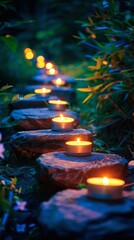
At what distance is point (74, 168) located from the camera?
8.07 feet

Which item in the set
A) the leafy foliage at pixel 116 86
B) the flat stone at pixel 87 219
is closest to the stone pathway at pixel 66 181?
the flat stone at pixel 87 219

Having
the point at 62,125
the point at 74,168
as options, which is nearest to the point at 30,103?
the point at 62,125

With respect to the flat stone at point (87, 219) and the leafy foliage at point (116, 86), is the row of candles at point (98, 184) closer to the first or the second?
the flat stone at point (87, 219)

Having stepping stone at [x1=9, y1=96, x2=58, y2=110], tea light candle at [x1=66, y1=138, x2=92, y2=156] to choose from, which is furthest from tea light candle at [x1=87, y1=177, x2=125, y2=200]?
stepping stone at [x1=9, y1=96, x2=58, y2=110]

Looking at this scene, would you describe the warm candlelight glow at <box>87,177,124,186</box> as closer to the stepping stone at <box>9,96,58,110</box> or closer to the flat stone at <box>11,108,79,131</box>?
the flat stone at <box>11,108,79,131</box>

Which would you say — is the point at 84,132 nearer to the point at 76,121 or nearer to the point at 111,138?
the point at 76,121

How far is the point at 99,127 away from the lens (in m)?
4.27

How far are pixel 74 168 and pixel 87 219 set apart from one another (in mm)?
691

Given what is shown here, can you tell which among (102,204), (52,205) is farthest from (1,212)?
(102,204)

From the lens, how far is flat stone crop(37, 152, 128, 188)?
2441 millimetres

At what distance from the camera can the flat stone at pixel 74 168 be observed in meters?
2.44

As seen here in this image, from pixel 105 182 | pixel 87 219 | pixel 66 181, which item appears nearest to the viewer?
pixel 87 219

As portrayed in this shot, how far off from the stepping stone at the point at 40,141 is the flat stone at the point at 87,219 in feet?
4.01

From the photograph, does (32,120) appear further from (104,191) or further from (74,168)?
(104,191)
